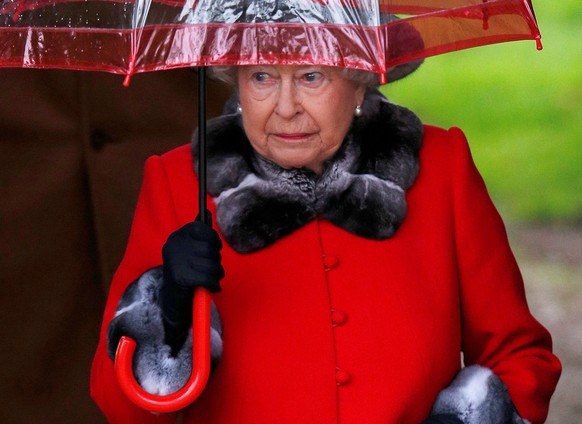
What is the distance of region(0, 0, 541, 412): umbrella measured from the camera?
2.28 meters

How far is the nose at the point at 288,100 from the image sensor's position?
2.54 meters

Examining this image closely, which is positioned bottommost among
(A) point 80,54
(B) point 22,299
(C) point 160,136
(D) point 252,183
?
(B) point 22,299

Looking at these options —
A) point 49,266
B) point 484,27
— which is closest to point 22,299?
point 49,266

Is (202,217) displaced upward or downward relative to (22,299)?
upward

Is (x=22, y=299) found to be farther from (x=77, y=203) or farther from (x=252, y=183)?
(x=252, y=183)

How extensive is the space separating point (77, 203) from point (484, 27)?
1438 mm

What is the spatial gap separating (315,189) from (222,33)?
507mm

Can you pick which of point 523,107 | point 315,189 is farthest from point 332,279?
point 523,107

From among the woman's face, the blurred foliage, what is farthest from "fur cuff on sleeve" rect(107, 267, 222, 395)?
the blurred foliage

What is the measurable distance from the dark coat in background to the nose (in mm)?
982

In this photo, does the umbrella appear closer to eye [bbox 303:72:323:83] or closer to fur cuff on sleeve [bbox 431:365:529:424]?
eye [bbox 303:72:323:83]

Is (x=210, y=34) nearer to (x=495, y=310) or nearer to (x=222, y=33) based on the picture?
(x=222, y=33)

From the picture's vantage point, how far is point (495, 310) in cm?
273

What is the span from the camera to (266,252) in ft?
8.80
